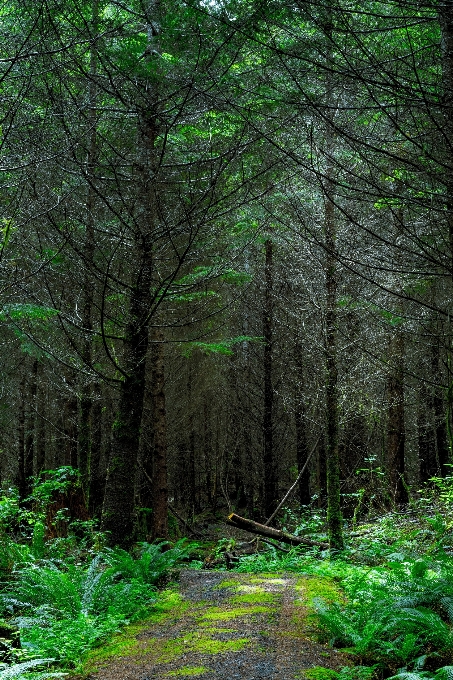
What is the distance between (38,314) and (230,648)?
5.43 meters

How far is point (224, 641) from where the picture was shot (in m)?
4.53

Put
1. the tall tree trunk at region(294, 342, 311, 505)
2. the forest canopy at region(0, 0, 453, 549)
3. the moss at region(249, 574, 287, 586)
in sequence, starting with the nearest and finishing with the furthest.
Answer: the forest canopy at region(0, 0, 453, 549) < the moss at region(249, 574, 287, 586) < the tall tree trunk at region(294, 342, 311, 505)

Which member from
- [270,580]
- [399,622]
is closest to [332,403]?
[270,580]

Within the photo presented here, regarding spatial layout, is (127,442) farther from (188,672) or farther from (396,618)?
(396,618)

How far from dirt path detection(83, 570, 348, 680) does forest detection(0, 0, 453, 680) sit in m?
0.24

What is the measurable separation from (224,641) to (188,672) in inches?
27.6

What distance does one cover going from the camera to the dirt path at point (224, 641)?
393 cm

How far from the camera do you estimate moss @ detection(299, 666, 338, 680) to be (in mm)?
3682

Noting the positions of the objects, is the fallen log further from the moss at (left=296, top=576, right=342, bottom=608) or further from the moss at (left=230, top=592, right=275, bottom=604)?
the moss at (left=230, top=592, right=275, bottom=604)

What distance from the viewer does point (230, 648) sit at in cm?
434

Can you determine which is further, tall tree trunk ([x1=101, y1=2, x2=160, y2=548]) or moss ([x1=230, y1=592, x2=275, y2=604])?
tall tree trunk ([x1=101, y1=2, x2=160, y2=548])

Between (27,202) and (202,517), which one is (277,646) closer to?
(27,202)

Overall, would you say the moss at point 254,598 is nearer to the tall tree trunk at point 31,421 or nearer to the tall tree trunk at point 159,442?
the tall tree trunk at point 159,442

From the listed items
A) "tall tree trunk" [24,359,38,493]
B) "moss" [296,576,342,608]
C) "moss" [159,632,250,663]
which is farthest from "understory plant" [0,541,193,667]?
"tall tree trunk" [24,359,38,493]
